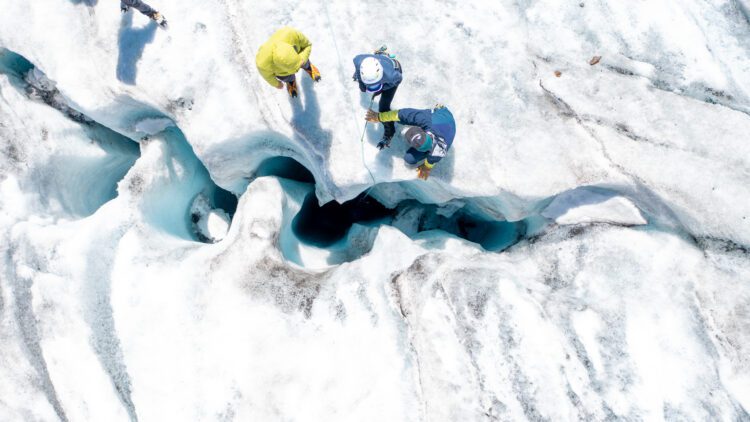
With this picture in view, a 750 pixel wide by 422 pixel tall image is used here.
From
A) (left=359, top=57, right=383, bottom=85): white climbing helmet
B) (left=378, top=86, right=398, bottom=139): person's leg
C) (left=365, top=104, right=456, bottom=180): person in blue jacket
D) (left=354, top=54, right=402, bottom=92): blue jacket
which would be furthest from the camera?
(left=378, top=86, right=398, bottom=139): person's leg

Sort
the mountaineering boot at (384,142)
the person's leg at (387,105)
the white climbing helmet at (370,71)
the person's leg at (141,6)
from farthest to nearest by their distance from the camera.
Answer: the mountaineering boot at (384,142), the person's leg at (141,6), the person's leg at (387,105), the white climbing helmet at (370,71)

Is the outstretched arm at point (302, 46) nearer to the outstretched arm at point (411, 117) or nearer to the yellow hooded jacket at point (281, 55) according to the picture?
the yellow hooded jacket at point (281, 55)

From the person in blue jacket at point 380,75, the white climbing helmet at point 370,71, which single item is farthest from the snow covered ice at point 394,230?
the white climbing helmet at point 370,71

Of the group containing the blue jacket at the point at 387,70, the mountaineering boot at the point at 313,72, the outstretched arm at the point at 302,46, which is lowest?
the mountaineering boot at the point at 313,72

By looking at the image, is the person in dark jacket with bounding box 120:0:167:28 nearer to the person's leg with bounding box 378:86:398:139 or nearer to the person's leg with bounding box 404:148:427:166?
the person's leg with bounding box 378:86:398:139

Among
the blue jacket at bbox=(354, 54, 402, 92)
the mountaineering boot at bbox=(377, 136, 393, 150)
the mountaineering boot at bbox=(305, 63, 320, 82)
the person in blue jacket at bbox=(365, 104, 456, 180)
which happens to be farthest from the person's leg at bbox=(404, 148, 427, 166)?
the mountaineering boot at bbox=(305, 63, 320, 82)

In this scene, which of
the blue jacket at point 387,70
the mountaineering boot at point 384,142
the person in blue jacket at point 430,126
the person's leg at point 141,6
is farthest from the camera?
the mountaineering boot at point 384,142
